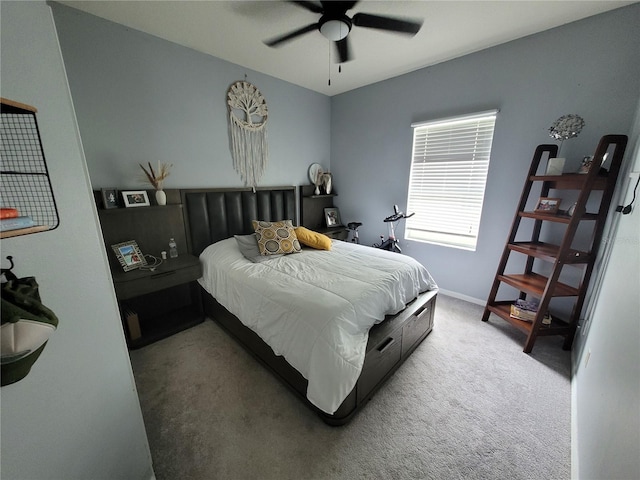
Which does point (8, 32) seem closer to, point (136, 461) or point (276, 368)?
point (136, 461)

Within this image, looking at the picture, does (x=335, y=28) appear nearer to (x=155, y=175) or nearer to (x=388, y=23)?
(x=388, y=23)

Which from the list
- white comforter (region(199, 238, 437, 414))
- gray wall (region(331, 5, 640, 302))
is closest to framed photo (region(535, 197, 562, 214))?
gray wall (region(331, 5, 640, 302))

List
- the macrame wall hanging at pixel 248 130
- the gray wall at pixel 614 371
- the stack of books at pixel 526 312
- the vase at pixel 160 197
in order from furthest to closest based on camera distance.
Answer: the macrame wall hanging at pixel 248 130 < the vase at pixel 160 197 < the stack of books at pixel 526 312 < the gray wall at pixel 614 371

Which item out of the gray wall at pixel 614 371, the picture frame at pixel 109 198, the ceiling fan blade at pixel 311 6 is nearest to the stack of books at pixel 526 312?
the gray wall at pixel 614 371

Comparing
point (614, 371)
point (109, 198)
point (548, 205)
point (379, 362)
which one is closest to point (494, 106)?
point (548, 205)

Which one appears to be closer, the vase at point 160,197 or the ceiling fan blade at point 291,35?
the ceiling fan blade at point 291,35

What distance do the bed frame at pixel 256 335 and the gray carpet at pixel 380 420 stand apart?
0.31 ft

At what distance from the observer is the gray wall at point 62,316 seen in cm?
69

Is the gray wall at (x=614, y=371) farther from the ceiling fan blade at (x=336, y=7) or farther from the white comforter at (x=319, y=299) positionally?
the ceiling fan blade at (x=336, y=7)

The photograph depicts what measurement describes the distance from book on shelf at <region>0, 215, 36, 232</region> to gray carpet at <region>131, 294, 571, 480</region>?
4.45ft

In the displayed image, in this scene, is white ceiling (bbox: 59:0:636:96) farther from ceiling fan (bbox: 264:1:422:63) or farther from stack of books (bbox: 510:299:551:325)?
stack of books (bbox: 510:299:551:325)

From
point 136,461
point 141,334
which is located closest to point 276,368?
point 136,461

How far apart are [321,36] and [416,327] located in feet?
8.93

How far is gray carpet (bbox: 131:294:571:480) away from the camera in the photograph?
1272 mm
